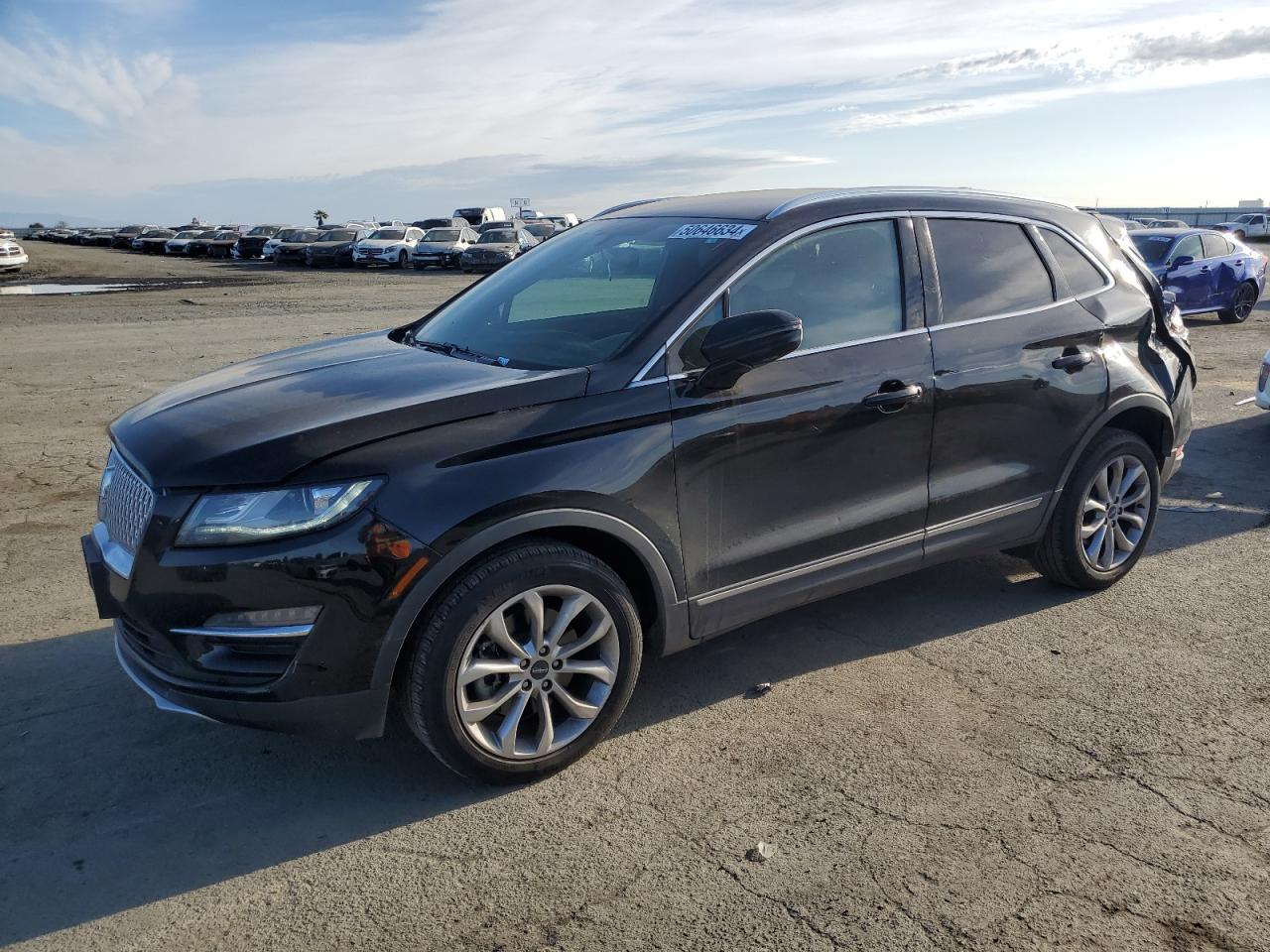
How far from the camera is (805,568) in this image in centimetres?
406

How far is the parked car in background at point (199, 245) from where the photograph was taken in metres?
52.5

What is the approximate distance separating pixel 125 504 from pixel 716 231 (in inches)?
92.2

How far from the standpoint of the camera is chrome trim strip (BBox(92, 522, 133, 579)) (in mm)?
3316

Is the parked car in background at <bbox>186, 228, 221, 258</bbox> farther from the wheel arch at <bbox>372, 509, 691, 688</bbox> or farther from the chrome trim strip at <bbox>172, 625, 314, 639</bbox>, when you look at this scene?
the chrome trim strip at <bbox>172, 625, 314, 639</bbox>

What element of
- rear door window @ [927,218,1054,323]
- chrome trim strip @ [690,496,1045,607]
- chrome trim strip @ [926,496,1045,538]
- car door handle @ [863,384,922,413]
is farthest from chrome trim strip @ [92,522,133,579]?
rear door window @ [927,218,1054,323]

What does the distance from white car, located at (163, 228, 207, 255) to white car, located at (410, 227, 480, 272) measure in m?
20.3

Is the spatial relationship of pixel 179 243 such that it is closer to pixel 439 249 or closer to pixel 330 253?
pixel 330 253

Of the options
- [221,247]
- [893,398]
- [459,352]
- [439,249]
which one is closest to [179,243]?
[221,247]

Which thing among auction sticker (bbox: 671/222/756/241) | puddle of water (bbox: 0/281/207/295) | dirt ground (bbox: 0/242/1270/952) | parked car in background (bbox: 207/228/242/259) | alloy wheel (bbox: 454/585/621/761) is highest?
parked car in background (bbox: 207/228/242/259)

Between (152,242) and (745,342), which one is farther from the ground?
(152,242)

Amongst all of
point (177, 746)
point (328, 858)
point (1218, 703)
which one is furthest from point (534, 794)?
point (1218, 703)

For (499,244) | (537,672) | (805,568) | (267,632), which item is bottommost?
(537,672)

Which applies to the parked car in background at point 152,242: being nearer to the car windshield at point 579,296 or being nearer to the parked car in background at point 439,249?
the parked car in background at point 439,249

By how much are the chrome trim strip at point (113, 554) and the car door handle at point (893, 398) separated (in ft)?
8.70
